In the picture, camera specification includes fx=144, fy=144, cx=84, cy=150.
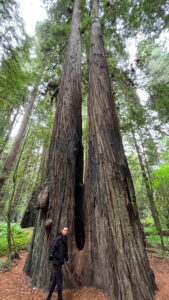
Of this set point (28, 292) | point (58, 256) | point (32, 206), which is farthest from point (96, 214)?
point (32, 206)

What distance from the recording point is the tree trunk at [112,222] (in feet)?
6.73

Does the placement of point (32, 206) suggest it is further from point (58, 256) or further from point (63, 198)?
point (58, 256)

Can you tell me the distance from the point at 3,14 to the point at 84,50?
170 inches

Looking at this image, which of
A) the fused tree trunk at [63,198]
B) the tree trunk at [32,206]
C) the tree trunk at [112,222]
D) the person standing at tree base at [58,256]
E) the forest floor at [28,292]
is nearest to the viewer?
the tree trunk at [112,222]

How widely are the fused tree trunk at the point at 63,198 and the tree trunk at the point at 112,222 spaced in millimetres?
364

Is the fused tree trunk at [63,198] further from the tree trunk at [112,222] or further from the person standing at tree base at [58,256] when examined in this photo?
the tree trunk at [112,222]

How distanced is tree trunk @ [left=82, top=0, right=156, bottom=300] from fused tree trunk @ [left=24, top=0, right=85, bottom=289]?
1.19 ft

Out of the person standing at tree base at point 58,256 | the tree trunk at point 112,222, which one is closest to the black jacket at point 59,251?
the person standing at tree base at point 58,256

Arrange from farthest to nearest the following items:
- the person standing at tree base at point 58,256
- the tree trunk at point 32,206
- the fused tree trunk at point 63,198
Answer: the tree trunk at point 32,206
the fused tree trunk at point 63,198
the person standing at tree base at point 58,256

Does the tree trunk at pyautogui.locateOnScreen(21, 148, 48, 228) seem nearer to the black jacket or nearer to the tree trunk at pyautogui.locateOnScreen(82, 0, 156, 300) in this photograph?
the tree trunk at pyautogui.locateOnScreen(82, 0, 156, 300)

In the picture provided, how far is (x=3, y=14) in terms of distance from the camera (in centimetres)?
452

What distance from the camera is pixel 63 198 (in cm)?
292

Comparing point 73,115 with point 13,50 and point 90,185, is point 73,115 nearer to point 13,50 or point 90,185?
point 90,185

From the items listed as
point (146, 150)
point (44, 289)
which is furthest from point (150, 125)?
point (44, 289)
